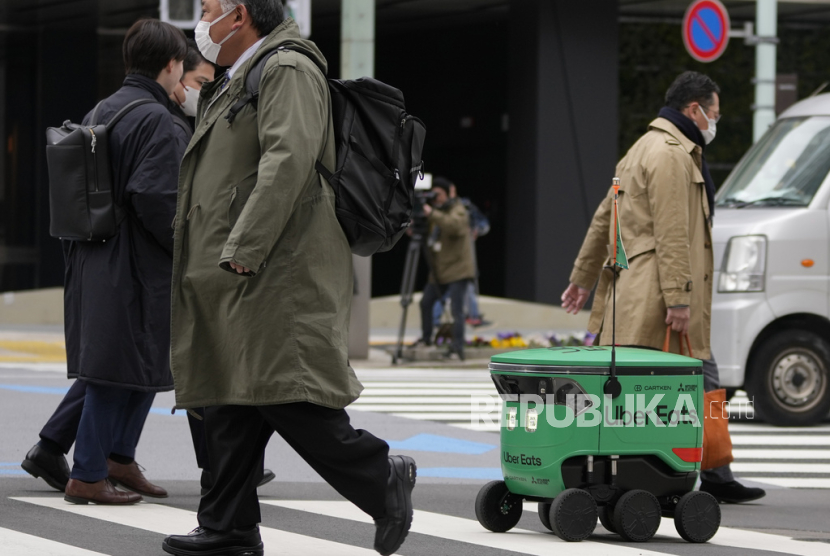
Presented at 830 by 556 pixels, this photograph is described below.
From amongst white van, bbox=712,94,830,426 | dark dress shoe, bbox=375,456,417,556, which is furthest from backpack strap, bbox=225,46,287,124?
white van, bbox=712,94,830,426

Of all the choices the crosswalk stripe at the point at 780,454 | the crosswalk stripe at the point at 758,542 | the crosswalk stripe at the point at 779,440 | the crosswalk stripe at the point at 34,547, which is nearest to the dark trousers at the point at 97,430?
the crosswalk stripe at the point at 34,547

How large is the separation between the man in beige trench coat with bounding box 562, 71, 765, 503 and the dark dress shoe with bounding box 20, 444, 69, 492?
8.26 ft

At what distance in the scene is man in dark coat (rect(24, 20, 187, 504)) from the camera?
559cm

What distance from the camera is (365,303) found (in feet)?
47.0

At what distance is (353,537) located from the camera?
5.27 metres

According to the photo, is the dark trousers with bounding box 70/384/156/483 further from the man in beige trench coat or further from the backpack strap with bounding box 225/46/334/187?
the man in beige trench coat

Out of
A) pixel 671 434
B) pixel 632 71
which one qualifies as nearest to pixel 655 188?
pixel 671 434

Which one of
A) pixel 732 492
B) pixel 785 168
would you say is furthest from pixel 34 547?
pixel 785 168

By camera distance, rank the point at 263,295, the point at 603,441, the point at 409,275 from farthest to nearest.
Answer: the point at 409,275 < the point at 603,441 < the point at 263,295

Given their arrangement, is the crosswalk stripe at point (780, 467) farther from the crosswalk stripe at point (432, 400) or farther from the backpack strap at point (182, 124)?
the backpack strap at point (182, 124)

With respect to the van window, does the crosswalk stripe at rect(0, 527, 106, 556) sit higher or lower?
lower

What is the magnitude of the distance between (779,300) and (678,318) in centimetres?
370

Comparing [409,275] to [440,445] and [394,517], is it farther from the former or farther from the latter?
[394,517]

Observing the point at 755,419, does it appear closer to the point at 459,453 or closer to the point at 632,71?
the point at 459,453
